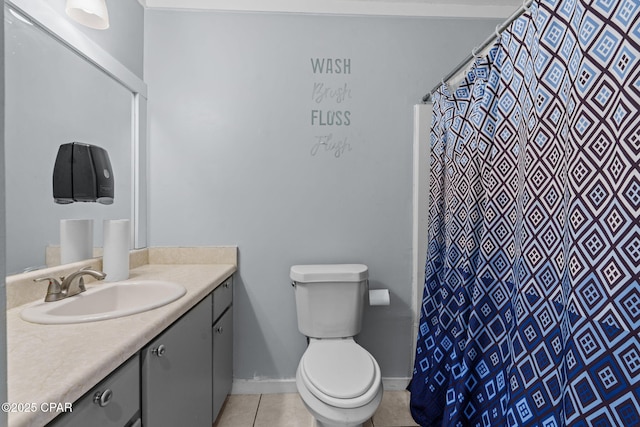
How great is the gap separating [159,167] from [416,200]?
1.56m

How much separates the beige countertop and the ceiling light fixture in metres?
1.16

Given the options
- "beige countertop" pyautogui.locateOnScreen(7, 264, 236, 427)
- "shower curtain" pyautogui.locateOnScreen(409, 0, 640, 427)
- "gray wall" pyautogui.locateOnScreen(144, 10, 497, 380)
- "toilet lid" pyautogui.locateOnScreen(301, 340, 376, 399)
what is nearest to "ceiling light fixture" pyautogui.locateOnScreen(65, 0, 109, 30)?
"gray wall" pyautogui.locateOnScreen(144, 10, 497, 380)

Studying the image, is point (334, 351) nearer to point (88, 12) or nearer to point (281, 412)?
point (281, 412)

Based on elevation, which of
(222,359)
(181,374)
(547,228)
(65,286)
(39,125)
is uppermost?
(39,125)

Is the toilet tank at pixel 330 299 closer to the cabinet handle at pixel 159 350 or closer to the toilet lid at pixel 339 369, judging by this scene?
the toilet lid at pixel 339 369

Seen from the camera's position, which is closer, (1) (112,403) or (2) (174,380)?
(1) (112,403)

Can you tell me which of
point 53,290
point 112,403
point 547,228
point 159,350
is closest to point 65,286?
point 53,290

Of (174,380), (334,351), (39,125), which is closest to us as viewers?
(174,380)

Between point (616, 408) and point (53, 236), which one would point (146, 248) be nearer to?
Answer: point (53, 236)

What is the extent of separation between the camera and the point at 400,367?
2090 millimetres

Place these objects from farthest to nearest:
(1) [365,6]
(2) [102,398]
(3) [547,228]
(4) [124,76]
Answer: (1) [365,6]
(4) [124,76]
(3) [547,228]
(2) [102,398]

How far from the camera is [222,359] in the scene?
69.1 inches

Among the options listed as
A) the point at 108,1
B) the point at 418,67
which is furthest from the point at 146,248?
the point at 418,67

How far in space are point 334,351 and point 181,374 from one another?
73 cm
